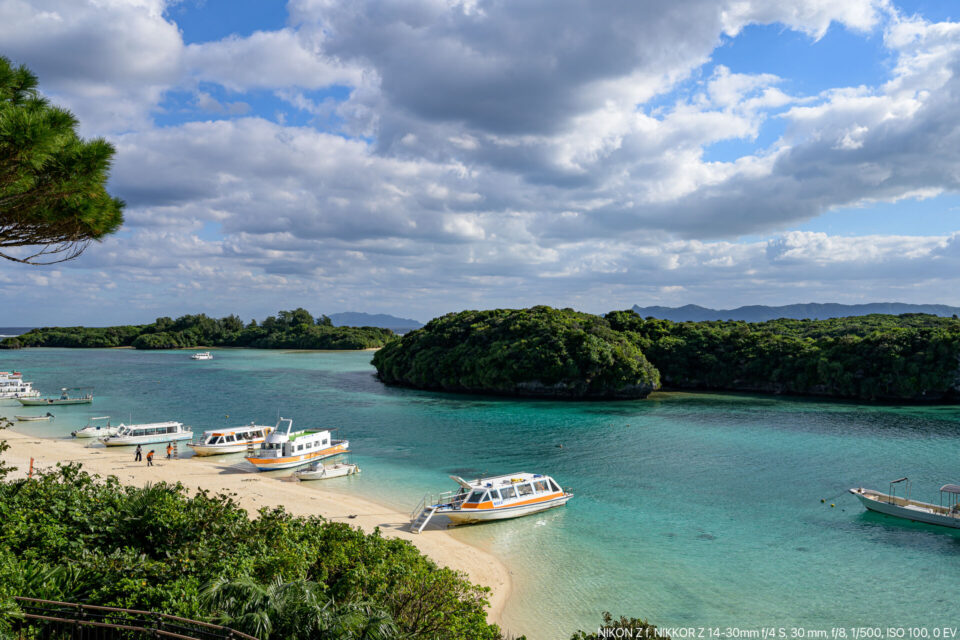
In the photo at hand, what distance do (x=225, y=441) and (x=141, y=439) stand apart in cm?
781

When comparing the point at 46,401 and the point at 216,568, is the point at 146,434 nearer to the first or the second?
the point at 46,401

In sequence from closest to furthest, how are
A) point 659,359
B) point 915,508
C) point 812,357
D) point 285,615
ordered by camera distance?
1. point 285,615
2. point 915,508
3. point 812,357
4. point 659,359

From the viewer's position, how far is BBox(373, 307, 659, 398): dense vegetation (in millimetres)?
70125

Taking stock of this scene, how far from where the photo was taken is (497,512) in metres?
26.4

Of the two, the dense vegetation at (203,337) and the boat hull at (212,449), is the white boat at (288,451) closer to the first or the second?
the boat hull at (212,449)

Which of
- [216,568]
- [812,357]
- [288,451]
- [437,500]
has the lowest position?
[437,500]

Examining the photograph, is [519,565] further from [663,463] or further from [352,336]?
[352,336]

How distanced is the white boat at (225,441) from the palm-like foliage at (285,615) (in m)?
32.6

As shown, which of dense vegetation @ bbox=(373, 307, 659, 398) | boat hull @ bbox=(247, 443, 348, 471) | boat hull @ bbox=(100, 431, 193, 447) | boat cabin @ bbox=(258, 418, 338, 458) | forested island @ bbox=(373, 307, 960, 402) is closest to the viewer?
boat hull @ bbox=(247, 443, 348, 471)

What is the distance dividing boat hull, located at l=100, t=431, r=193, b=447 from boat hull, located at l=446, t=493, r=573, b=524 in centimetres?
2783

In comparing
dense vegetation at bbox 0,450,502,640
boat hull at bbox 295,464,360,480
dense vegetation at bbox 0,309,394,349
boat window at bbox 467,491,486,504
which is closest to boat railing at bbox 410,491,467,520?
boat window at bbox 467,491,486,504

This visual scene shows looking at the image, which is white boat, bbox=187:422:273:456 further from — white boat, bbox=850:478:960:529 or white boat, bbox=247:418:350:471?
white boat, bbox=850:478:960:529

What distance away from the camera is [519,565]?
70.7ft

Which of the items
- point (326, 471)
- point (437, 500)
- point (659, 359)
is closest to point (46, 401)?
point (326, 471)
